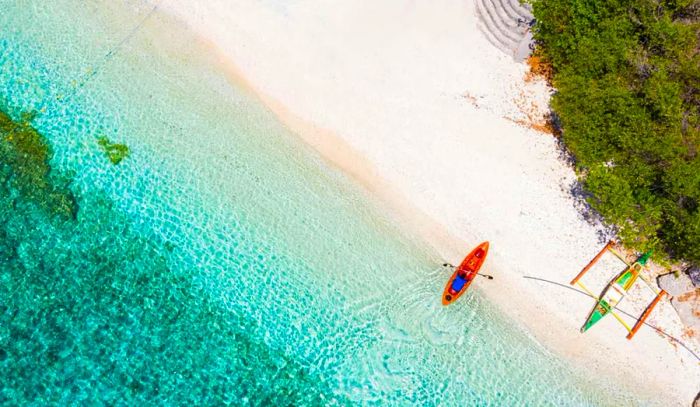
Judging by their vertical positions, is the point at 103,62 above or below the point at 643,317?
below

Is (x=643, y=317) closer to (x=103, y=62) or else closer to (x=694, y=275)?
(x=694, y=275)

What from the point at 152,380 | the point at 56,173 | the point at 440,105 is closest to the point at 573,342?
the point at 440,105

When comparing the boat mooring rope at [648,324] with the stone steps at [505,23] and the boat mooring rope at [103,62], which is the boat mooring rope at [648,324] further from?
the boat mooring rope at [103,62]

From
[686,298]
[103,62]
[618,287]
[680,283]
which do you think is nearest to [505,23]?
[618,287]

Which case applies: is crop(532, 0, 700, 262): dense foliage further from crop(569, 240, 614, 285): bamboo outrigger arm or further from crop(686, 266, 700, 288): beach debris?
crop(686, 266, 700, 288): beach debris

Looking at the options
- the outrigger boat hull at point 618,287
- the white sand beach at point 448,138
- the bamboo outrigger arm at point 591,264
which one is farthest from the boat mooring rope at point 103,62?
the outrigger boat hull at point 618,287

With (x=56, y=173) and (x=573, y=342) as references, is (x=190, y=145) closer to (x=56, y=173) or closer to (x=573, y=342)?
(x=56, y=173)

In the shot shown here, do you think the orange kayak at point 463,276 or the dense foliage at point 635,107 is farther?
the orange kayak at point 463,276
